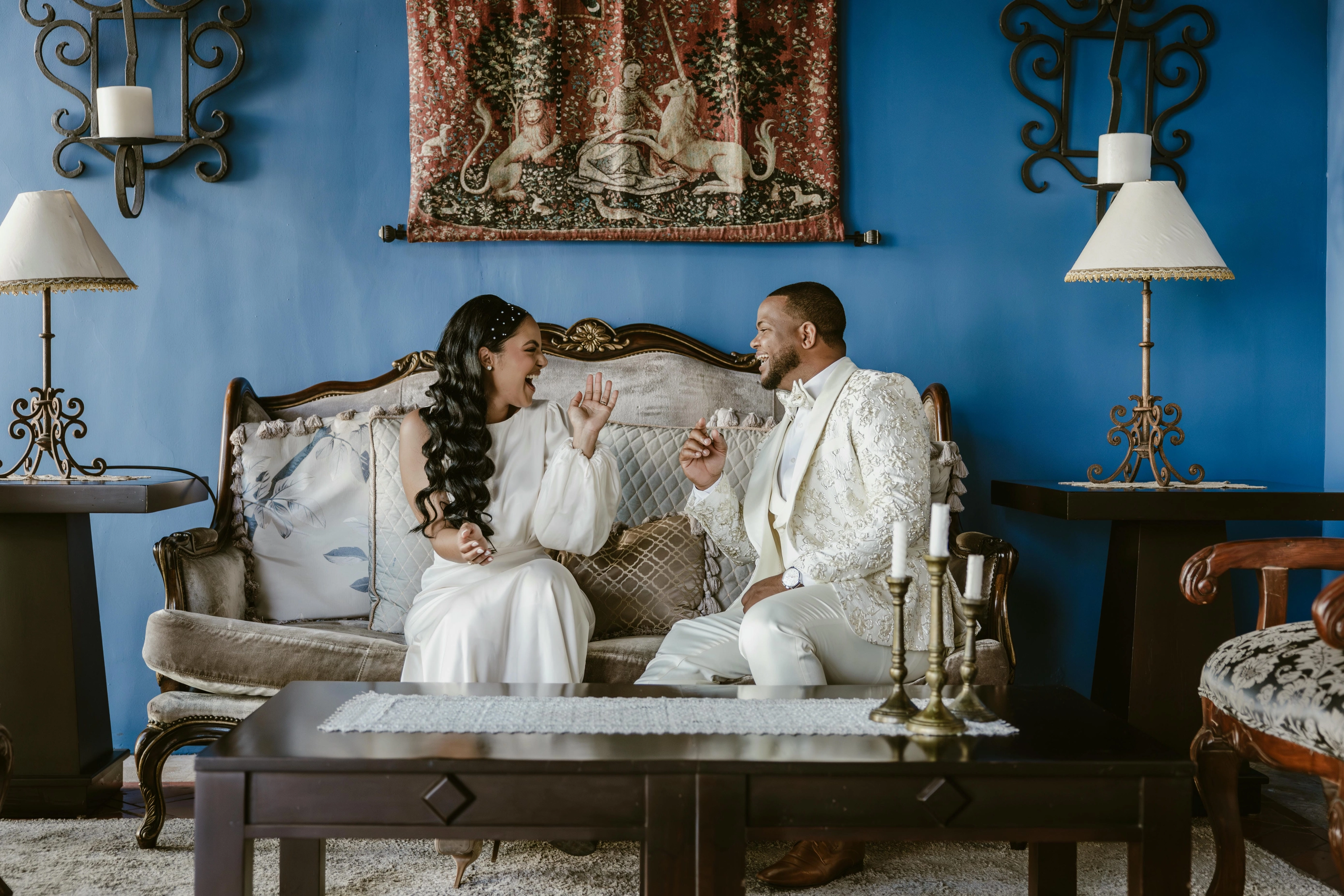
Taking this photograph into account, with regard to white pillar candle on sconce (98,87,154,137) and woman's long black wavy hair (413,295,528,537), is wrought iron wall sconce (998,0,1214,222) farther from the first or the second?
white pillar candle on sconce (98,87,154,137)

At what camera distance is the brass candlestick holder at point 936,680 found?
1.52 m

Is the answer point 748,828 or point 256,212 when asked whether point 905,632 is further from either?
point 256,212

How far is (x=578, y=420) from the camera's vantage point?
2.53 m

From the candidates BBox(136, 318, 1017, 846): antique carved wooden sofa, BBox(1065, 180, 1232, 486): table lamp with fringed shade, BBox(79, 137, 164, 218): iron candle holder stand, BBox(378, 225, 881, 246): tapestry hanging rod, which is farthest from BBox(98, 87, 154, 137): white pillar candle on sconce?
BBox(1065, 180, 1232, 486): table lamp with fringed shade

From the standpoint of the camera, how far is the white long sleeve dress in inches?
91.5

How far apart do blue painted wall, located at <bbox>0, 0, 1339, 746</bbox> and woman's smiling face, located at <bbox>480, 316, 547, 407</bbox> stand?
2.44ft

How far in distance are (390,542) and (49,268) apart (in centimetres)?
113

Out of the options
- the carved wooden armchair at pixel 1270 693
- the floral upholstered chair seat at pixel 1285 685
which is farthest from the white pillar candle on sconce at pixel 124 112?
the floral upholstered chair seat at pixel 1285 685

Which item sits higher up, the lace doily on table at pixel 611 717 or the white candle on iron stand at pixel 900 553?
the white candle on iron stand at pixel 900 553

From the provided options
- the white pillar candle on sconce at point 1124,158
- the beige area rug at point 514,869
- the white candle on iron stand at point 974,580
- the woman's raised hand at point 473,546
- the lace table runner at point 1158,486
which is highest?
the white pillar candle on sconce at point 1124,158

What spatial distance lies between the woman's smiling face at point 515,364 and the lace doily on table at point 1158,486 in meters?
1.50

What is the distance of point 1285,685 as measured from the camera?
1.69m

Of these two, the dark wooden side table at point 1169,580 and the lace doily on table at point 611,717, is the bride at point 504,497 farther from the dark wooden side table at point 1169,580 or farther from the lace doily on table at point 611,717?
the dark wooden side table at point 1169,580

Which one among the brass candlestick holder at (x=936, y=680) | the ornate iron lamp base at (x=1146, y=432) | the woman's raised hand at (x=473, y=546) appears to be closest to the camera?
the brass candlestick holder at (x=936, y=680)
